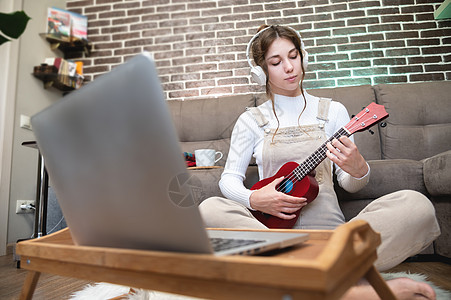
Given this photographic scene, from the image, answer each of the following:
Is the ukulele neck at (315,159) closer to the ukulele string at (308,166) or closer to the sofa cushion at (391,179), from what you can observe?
the ukulele string at (308,166)

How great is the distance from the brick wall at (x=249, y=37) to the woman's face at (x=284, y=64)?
1.40 metres

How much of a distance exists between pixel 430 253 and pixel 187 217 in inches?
58.2

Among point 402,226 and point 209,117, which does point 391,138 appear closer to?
point 209,117

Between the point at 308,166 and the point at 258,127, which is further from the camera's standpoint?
the point at 258,127

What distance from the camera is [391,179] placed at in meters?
1.52

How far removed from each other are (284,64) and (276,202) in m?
0.54

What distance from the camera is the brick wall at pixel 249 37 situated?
2555 mm

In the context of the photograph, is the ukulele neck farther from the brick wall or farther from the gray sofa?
the brick wall

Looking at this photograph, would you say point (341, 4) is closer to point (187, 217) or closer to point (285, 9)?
point (285, 9)

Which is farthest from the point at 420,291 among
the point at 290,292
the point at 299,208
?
the point at 290,292

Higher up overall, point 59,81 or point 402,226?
point 59,81

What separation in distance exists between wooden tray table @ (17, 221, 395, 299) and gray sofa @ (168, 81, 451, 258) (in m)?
1.05

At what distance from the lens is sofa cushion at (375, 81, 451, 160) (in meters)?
1.90

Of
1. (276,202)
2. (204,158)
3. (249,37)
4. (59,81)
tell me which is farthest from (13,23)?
(249,37)
